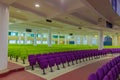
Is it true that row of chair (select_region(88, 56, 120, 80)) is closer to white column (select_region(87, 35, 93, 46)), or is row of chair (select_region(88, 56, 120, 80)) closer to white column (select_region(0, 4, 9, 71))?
white column (select_region(0, 4, 9, 71))

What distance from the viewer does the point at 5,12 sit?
6.93 metres

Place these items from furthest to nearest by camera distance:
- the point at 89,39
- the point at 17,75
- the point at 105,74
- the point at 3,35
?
the point at 89,39
the point at 3,35
the point at 17,75
the point at 105,74

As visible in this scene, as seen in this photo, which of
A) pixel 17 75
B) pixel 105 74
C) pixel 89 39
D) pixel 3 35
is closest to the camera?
pixel 105 74

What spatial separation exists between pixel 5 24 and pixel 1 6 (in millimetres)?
857

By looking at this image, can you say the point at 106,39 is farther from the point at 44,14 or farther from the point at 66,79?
the point at 66,79

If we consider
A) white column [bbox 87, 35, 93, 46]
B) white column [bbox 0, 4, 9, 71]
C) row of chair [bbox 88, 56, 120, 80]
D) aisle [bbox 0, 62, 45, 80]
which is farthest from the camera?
white column [bbox 87, 35, 93, 46]

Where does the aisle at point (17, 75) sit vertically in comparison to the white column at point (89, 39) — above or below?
below

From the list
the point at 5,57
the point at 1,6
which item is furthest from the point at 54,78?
the point at 1,6

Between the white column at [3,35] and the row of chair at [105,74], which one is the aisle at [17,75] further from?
the row of chair at [105,74]

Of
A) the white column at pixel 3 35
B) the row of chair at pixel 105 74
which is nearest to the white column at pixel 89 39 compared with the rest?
the white column at pixel 3 35

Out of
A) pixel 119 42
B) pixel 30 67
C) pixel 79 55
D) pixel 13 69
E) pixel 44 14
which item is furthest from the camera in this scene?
pixel 119 42

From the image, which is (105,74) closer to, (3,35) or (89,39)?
(3,35)

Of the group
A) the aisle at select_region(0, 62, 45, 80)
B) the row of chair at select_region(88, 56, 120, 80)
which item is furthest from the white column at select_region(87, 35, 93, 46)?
the row of chair at select_region(88, 56, 120, 80)

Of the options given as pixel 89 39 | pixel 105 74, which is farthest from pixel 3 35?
pixel 89 39
